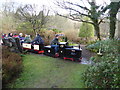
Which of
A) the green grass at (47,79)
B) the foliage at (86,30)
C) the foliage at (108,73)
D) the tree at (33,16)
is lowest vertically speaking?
the green grass at (47,79)

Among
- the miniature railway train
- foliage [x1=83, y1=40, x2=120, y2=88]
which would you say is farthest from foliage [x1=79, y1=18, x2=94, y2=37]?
foliage [x1=83, y1=40, x2=120, y2=88]

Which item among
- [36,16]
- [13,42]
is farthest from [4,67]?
[36,16]

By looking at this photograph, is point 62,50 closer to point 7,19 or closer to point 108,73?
point 108,73

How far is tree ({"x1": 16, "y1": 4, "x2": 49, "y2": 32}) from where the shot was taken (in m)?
9.04

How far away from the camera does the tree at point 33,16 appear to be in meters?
9.04

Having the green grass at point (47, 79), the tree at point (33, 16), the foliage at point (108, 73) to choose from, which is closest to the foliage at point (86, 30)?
the tree at point (33, 16)

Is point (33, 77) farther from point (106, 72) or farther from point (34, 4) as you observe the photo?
point (34, 4)

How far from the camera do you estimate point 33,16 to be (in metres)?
9.27

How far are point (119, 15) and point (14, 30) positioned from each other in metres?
9.64

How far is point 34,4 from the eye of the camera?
900cm

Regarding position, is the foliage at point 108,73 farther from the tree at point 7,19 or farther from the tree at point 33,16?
the tree at point 7,19

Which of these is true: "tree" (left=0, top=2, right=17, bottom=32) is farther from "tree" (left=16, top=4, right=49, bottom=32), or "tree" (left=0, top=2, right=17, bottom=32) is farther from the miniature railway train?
the miniature railway train

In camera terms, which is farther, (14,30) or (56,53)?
(14,30)

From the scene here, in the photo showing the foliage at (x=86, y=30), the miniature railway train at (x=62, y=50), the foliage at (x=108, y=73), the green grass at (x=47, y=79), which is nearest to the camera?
the foliage at (x=108, y=73)
